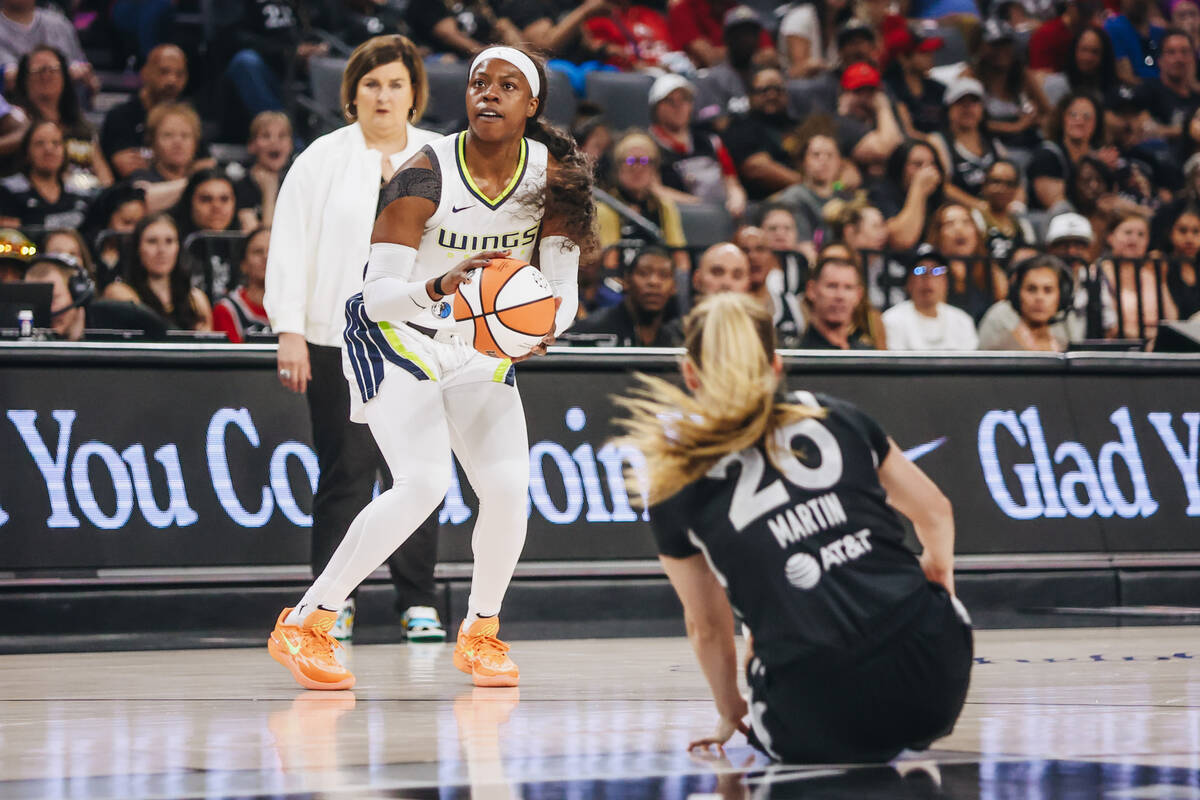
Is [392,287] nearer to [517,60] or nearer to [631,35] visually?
[517,60]

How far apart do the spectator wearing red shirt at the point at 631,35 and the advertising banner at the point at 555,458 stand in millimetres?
6565

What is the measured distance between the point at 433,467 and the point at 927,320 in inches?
203

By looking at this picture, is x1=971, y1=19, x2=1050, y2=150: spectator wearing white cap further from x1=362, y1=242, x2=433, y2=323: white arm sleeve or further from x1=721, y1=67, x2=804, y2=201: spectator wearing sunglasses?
x1=362, y1=242, x2=433, y2=323: white arm sleeve

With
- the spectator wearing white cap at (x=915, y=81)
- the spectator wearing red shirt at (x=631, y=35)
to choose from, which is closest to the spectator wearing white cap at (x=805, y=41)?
the spectator wearing white cap at (x=915, y=81)

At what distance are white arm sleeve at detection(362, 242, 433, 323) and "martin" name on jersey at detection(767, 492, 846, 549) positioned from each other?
1888 mm

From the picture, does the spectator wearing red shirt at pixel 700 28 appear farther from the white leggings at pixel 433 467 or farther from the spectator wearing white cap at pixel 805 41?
the white leggings at pixel 433 467

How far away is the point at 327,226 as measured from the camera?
716cm

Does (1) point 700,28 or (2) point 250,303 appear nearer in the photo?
(2) point 250,303

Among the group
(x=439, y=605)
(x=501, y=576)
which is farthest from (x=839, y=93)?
(x=501, y=576)

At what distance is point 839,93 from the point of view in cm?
1460

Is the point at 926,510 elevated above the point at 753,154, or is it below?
below

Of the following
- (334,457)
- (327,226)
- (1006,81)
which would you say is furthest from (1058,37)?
(334,457)

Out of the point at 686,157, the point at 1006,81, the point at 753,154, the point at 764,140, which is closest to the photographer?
the point at 686,157

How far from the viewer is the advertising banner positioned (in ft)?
23.7
